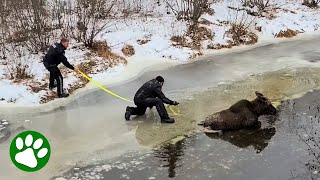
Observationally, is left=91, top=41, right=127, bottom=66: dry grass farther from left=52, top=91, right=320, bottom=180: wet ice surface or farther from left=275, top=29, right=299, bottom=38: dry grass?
left=275, top=29, right=299, bottom=38: dry grass

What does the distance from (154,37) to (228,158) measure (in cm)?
1037

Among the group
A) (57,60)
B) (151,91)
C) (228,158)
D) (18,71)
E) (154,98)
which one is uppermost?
(57,60)

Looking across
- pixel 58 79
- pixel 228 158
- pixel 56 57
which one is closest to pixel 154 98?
pixel 228 158

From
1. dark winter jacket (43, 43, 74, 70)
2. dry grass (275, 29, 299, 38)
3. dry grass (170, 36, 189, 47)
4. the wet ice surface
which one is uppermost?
dark winter jacket (43, 43, 74, 70)

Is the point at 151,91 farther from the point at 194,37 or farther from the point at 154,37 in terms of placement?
the point at 194,37

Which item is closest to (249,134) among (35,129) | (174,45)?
(35,129)

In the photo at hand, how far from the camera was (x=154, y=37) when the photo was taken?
18516 mm

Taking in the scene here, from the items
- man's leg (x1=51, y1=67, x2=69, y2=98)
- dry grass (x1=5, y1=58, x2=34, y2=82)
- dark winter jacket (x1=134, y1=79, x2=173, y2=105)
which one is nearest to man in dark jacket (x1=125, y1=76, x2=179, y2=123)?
dark winter jacket (x1=134, y1=79, x2=173, y2=105)

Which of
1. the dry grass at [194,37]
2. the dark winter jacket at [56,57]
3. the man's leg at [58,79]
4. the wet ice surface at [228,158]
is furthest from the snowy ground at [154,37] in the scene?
the wet ice surface at [228,158]

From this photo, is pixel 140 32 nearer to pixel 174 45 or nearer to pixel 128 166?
pixel 174 45

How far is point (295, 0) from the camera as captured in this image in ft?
85.9

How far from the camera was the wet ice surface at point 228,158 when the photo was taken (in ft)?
26.9

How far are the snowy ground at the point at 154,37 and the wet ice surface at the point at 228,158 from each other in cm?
453

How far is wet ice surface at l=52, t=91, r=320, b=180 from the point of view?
821 centimetres
